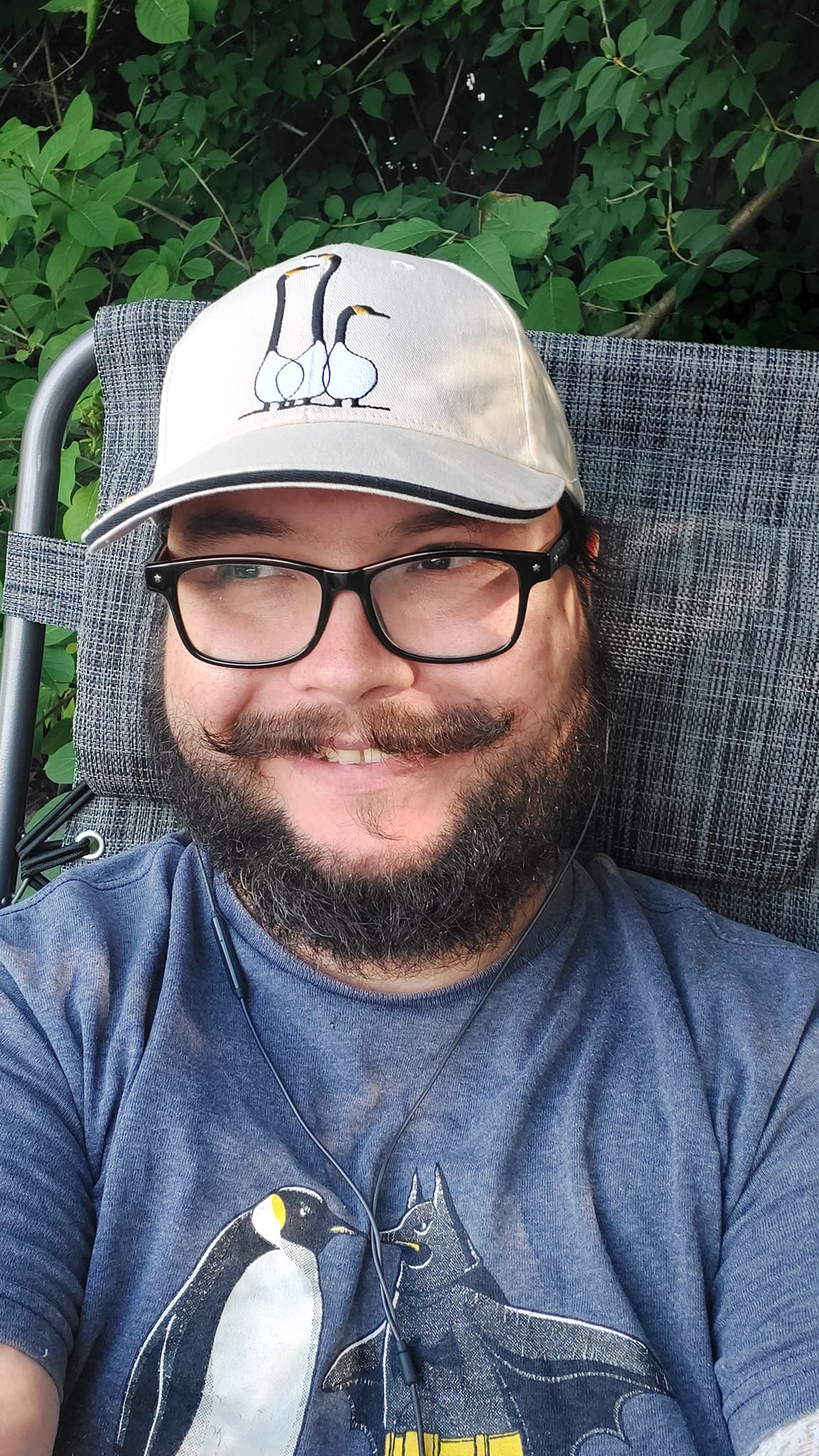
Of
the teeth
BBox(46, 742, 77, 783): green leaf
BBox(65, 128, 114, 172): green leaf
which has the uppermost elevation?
BBox(65, 128, 114, 172): green leaf

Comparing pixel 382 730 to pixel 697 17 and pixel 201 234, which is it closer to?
pixel 201 234

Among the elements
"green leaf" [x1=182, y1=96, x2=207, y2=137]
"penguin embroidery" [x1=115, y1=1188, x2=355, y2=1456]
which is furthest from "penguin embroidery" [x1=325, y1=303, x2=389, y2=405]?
"green leaf" [x1=182, y1=96, x2=207, y2=137]

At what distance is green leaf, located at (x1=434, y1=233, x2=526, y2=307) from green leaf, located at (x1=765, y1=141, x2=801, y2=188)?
0.56 meters

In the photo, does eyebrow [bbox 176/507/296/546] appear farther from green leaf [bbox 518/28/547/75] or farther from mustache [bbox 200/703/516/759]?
green leaf [bbox 518/28/547/75]

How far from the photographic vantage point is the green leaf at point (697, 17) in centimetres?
178

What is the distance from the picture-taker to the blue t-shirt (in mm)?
896

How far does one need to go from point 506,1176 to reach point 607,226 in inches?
63.4

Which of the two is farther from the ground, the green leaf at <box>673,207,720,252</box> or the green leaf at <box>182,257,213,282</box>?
the green leaf at <box>673,207,720,252</box>

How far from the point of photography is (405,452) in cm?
97

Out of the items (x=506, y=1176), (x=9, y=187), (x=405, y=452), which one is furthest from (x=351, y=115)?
(x=506, y=1176)

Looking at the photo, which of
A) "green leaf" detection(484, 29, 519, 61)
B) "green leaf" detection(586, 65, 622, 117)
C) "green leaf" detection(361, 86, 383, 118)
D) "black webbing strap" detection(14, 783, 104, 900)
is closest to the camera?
"black webbing strap" detection(14, 783, 104, 900)

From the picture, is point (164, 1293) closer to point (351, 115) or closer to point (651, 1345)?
point (651, 1345)

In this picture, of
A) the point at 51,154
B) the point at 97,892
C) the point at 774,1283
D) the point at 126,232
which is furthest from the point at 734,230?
the point at 774,1283

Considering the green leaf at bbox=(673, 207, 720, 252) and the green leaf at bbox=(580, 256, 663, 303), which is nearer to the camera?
the green leaf at bbox=(580, 256, 663, 303)
